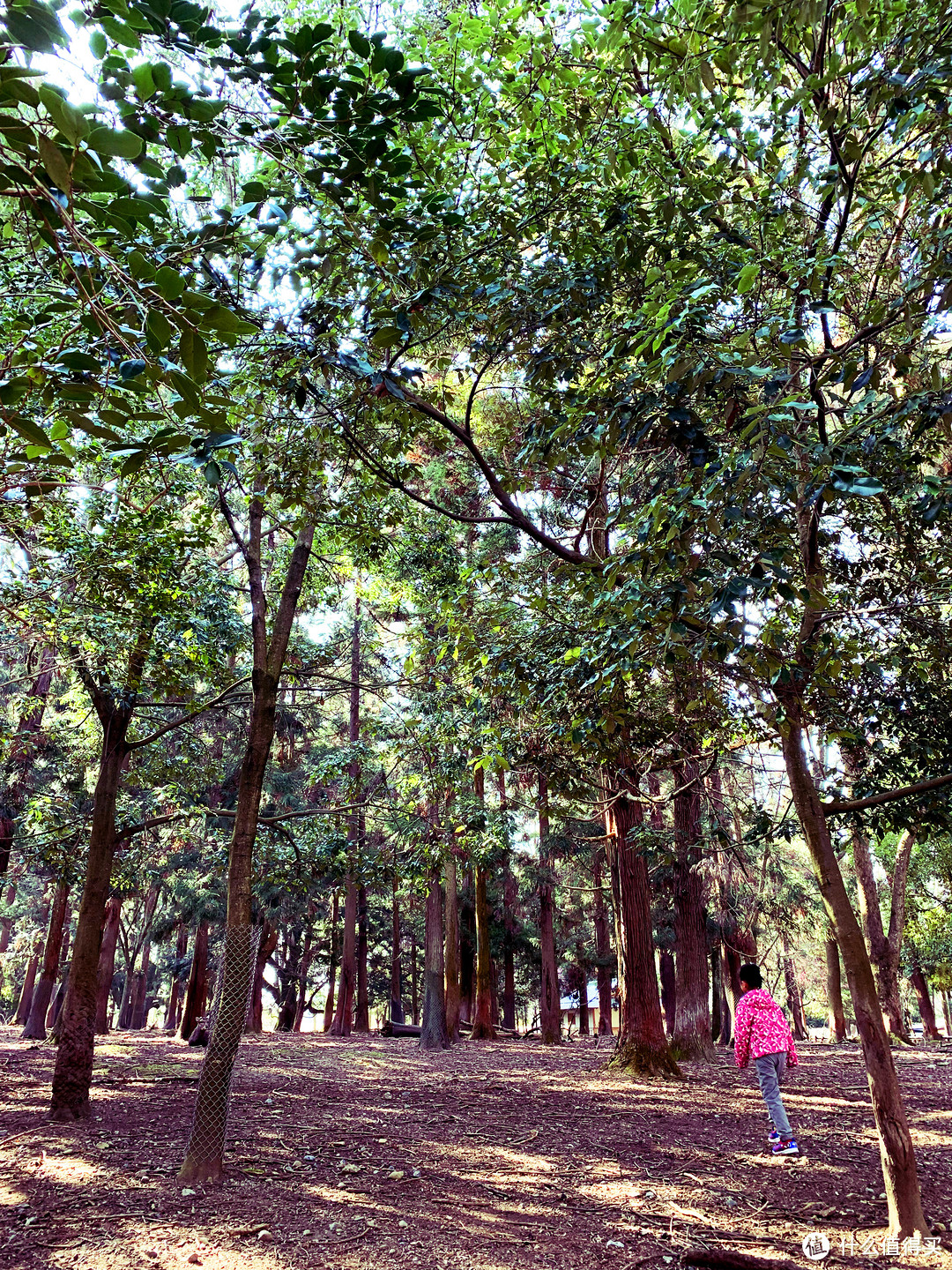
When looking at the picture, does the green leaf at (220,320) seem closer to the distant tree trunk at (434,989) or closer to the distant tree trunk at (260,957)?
the distant tree trunk at (434,989)

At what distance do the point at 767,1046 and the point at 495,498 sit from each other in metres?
5.27

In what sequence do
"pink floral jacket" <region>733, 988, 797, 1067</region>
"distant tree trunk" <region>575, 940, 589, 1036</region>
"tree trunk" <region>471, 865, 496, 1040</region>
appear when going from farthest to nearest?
"distant tree trunk" <region>575, 940, 589, 1036</region>, "tree trunk" <region>471, 865, 496, 1040</region>, "pink floral jacket" <region>733, 988, 797, 1067</region>

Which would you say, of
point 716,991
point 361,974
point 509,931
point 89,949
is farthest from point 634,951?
point 716,991

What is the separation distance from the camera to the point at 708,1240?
4562 millimetres

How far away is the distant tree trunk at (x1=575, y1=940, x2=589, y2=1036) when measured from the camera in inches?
1079

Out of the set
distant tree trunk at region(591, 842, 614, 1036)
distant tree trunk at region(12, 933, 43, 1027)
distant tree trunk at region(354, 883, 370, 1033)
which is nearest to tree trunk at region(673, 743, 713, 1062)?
distant tree trunk at region(591, 842, 614, 1036)

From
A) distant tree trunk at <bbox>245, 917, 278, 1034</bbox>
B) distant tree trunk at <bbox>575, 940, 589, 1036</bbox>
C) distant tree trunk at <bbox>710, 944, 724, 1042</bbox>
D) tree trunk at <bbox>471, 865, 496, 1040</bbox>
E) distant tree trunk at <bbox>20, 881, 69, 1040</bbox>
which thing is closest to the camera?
distant tree trunk at <bbox>20, 881, 69, 1040</bbox>

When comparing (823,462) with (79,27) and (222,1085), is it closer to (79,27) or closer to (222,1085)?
(79,27)

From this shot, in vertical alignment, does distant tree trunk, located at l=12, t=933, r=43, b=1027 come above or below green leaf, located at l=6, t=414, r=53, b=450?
below

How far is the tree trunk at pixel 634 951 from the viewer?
34.9 ft

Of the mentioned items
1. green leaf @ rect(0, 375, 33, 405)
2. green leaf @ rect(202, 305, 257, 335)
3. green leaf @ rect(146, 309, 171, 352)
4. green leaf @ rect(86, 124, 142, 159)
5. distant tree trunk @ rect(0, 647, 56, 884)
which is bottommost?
green leaf @ rect(146, 309, 171, 352)

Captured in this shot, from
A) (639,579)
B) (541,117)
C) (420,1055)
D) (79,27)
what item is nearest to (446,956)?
(420,1055)

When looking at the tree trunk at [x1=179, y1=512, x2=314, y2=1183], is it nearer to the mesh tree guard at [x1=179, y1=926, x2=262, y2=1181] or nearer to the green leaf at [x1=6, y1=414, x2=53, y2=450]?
the mesh tree guard at [x1=179, y1=926, x2=262, y2=1181]

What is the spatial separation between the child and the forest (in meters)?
0.05
